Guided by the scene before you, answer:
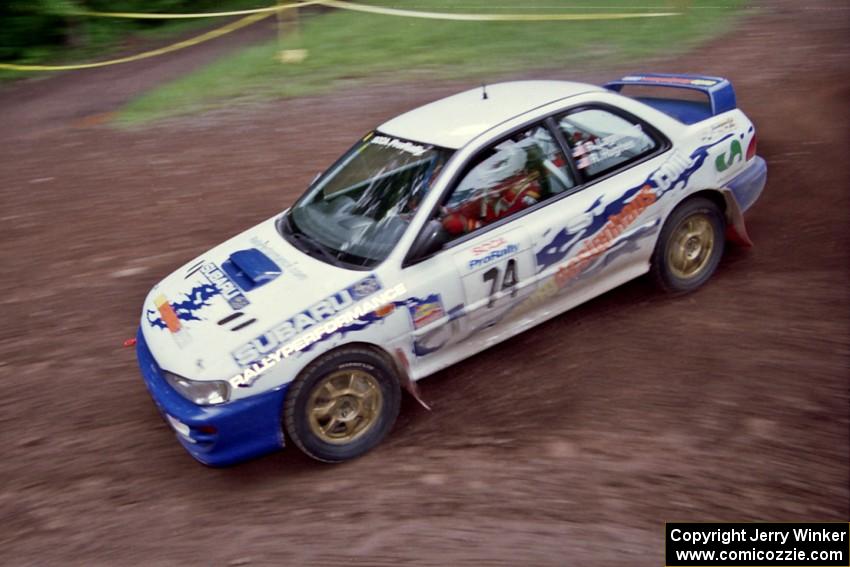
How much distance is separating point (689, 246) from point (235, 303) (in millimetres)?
3085

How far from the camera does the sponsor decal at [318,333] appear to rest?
4320mm

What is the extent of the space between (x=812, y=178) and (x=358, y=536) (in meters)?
5.27

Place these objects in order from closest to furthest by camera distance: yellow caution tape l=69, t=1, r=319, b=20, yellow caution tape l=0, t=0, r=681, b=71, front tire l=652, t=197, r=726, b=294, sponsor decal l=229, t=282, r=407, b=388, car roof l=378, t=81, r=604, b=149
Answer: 1. sponsor decal l=229, t=282, r=407, b=388
2. car roof l=378, t=81, r=604, b=149
3. front tire l=652, t=197, r=726, b=294
4. yellow caution tape l=0, t=0, r=681, b=71
5. yellow caution tape l=69, t=1, r=319, b=20

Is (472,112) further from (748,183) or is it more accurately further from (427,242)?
(748,183)

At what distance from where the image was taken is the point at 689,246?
584 cm

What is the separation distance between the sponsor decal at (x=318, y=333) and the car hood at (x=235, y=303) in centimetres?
4

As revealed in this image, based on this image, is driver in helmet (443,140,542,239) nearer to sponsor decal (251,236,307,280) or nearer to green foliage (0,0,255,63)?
sponsor decal (251,236,307,280)

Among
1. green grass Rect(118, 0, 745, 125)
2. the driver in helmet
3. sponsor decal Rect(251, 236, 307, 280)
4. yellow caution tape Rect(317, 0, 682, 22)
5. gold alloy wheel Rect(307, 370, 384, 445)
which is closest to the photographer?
gold alloy wheel Rect(307, 370, 384, 445)

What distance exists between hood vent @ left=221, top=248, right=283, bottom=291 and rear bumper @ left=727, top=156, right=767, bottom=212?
3.15m

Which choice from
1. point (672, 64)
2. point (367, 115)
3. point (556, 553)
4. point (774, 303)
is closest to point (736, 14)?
point (672, 64)

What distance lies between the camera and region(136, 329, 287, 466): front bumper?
432cm

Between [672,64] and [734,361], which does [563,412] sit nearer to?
[734,361]

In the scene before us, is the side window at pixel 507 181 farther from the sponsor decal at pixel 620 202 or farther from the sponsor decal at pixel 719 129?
the sponsor decal at pixel 719 129

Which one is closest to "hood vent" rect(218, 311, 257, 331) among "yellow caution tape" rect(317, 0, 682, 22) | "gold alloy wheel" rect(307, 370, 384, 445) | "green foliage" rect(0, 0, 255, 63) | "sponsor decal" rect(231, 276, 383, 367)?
"sponsor decal" rect(231, 276, 383, 367)
